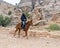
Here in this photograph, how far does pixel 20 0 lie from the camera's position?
70.6 meters

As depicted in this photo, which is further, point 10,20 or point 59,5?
point 59,5

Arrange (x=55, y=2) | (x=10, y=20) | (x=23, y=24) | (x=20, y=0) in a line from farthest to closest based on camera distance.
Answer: (x=20, y=0) → (x=55, y=2) → (x=10, y=20) → (x=23, y=24)

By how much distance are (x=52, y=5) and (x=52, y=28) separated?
76.5ft

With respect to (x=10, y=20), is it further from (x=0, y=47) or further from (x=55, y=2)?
(x=0, y=47)

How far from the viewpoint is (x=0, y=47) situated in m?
13.8

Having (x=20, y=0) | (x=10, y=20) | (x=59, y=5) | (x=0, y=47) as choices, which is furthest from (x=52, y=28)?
(x=20, y=0)

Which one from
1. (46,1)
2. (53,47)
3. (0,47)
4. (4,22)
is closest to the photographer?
(0,47)

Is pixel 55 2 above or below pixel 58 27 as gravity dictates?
above

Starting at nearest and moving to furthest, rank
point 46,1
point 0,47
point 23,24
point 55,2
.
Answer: point 0,47
point 23,24
point 55,2
point 46,1

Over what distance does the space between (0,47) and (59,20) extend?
2521cm

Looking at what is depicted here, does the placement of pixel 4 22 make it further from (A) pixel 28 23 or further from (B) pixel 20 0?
(B) pixel 20 0

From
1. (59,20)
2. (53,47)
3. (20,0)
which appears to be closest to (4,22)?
(59,20)

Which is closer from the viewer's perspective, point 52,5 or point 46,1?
point 52,5

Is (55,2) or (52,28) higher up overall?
(55,2)
